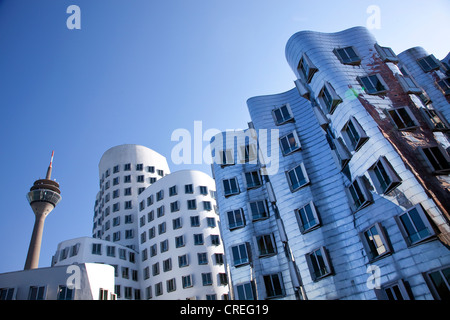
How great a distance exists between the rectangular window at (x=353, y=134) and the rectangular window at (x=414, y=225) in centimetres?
574

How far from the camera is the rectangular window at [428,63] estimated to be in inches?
1362

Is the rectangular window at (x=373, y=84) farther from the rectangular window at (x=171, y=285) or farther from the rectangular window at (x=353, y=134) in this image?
the rectangular window at (x=171, y=285)

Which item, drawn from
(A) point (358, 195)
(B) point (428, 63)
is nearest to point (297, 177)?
(A) point (358, 195)

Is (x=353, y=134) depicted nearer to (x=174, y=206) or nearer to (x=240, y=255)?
Answer: (x=240, y=255)

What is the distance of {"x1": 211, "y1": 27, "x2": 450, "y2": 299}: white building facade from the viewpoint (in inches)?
693

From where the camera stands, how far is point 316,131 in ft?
90.2

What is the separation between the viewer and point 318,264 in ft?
72.4

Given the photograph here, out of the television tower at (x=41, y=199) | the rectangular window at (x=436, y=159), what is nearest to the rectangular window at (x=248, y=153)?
the rectangular window at (x=436, y=159)

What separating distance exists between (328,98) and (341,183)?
7.09 metres

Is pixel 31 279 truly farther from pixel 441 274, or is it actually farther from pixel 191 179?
pixel 441 274

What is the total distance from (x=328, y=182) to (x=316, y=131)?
5.40 m

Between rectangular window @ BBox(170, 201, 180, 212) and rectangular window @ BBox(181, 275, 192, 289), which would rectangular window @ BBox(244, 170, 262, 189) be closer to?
rectangular window @ BBox(181, 275, 192, 289)

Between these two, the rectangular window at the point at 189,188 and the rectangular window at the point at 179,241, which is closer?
the rectangular window at the point at 179,241
